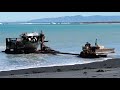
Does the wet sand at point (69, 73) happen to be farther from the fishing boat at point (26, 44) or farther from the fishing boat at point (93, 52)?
the fishing boat at point (26, 44)

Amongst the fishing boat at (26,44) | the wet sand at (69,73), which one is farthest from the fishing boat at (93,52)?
the wet sand at (69,73)

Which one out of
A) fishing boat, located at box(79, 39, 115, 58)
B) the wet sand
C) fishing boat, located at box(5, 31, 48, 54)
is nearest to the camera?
the wet sand

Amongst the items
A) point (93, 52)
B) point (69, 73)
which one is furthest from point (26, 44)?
point (69, 73)

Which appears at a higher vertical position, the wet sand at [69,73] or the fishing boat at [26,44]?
the fishing boat at [26,44]

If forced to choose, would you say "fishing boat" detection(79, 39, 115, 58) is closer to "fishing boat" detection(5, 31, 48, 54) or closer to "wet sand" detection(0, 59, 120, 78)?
"fishing boat" detection(5, 31, 48, 54)

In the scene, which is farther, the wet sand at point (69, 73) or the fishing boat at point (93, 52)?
the fishing boat at point (93, 52)

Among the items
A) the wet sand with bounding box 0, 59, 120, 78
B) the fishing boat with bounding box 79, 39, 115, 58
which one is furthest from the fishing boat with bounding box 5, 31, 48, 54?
the wet sand with bounding box 0, 59, 120, 78

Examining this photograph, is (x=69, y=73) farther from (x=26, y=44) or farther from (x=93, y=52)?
(x=26, y=44)
